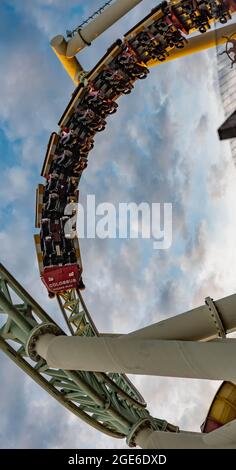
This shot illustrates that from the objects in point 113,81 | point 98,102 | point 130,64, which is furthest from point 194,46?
point 98,102

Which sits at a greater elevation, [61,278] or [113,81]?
[113,81]

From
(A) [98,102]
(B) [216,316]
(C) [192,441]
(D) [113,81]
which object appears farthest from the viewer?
(A) [98,102]

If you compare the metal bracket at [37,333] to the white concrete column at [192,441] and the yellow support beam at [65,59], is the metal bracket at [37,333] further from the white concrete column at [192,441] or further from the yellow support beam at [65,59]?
the yellow support beam at [65,59]

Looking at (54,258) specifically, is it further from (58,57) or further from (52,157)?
(58,57)

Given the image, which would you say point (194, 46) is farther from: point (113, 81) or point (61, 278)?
point (61, 278)
